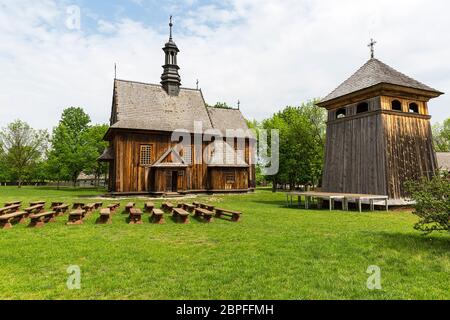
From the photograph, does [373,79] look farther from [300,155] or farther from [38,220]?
[38,220]

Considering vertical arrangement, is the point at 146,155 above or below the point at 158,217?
above

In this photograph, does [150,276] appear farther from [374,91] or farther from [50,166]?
[50,166]

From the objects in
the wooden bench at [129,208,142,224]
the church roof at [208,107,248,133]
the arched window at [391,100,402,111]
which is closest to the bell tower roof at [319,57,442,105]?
the arched window at [391,100,402,111]

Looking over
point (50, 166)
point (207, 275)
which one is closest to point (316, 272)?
point (207, 275)

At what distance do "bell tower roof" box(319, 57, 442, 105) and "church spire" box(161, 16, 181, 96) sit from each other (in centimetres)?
1649

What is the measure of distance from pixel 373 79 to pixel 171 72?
20002 mm

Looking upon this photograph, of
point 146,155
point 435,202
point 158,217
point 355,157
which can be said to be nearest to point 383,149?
point 355,157

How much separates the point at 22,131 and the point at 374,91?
51905 millimetres

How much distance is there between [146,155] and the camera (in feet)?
87.9

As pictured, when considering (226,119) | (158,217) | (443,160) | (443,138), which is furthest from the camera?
(443,138)

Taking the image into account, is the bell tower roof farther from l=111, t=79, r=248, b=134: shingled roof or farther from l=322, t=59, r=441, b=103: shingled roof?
l=111, t=79, r=248, b=134: shingled roof

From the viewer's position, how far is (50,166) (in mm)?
43781

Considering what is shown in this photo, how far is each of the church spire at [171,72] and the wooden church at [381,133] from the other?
56.1 feet

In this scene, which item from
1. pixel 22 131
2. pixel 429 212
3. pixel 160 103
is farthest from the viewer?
pixel 22 131
